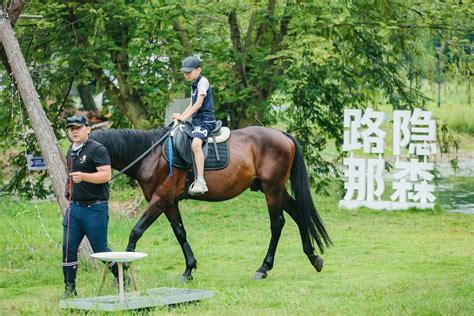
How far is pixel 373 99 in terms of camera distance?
20.8 metres

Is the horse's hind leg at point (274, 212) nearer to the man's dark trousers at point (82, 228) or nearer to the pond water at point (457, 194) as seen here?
the man's dark trousers at point (82, 228)

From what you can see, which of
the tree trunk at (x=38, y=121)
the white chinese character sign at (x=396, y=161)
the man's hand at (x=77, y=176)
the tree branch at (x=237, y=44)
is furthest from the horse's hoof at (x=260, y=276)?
the tree branch at (x=237, y=44)

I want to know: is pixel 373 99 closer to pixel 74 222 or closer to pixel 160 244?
pixel 160 244

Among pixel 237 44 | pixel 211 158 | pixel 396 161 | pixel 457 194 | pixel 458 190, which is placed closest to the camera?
pixel 211 158

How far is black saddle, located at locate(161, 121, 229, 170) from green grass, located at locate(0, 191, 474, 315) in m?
1.32

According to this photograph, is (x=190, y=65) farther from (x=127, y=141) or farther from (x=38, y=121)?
(x=38, y=121)

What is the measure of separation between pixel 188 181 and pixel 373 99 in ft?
32.8

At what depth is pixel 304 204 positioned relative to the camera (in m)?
11.9

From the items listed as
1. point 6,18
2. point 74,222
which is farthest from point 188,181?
point 6,18

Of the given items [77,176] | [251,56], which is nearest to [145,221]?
[77,176]

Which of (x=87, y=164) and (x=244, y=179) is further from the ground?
(x=87, y=164)

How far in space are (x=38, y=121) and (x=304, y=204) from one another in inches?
134

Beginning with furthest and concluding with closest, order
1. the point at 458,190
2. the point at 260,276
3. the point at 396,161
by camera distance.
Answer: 1. the point at 458,190
2. the point at 396,161
3. the point at 260,276

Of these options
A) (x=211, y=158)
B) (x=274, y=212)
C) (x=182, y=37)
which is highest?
(x=182, y=37)
